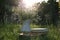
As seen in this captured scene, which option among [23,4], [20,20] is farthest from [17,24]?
[23,4]

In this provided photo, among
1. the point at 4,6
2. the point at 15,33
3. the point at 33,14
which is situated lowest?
the point at 15,33

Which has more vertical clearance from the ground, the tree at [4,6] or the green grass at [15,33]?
the tree at [4,6]

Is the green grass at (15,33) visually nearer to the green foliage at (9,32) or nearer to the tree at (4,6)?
the green foliage at (9,32)

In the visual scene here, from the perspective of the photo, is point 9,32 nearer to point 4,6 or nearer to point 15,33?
point 15,33

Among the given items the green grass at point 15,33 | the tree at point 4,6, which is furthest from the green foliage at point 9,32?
the tree at point 4,6

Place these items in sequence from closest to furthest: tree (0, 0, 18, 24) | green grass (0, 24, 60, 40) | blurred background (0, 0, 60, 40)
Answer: green grass (0, 24, 60, 40) < blurred background (0, 0, 60, 40) < tree (0, 0, 18, 24)

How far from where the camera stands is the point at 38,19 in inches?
82.4

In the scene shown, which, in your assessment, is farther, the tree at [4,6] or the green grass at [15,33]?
the tree at [4,6]

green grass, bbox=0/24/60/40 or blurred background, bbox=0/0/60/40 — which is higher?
blurred background, bbox=0/0/60/40

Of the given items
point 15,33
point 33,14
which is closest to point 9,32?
point 15,33

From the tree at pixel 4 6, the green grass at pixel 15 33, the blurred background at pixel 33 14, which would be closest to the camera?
the green grass at pixel 15 33

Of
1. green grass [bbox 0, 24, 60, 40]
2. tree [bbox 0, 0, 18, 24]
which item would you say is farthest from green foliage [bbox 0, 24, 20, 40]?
tree [bbox 0, 0, 18, 24]

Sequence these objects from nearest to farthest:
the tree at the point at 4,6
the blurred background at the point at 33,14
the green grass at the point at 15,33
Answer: the green grass at the point at 15,33, the blurred background at the point at 33,14, the tree at the point at 4,6

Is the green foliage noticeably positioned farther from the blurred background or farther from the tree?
the tree
